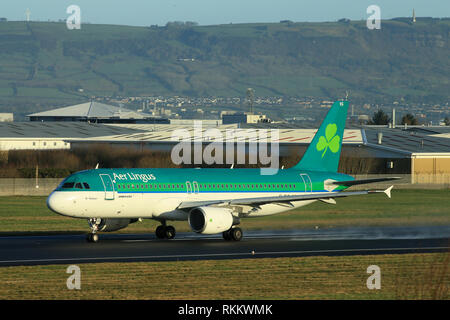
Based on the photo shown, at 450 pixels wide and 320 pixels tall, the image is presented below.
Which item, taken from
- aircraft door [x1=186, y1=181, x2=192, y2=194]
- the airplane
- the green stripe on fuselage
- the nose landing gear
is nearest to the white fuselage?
the airplane

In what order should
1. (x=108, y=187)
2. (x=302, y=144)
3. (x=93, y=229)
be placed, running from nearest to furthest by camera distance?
(x=108, y=187), (x=93, y=229), (x=302, y=144)

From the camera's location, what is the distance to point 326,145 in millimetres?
52812

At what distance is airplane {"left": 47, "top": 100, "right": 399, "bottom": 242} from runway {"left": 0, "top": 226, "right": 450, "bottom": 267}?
1.17m

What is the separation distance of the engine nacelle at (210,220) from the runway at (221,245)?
82cm

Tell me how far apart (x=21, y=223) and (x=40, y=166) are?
123 feet

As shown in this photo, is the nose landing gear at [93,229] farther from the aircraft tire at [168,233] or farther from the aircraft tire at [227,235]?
the aircraft tire at [227,235]

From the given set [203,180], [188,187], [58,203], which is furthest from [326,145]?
[58,203]

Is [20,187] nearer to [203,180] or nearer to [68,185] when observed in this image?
[203,180]

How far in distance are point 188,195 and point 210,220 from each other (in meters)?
3.09

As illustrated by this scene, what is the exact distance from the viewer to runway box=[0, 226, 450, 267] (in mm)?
37594

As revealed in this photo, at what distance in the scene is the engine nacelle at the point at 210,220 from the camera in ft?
142

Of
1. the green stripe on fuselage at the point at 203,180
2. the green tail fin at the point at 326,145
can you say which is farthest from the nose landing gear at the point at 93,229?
the green tail fin at the point at 326,145

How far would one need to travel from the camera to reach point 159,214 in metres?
45.0

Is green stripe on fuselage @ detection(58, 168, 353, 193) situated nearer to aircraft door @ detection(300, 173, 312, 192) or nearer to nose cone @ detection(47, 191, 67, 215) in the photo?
aircraft door @ detection(300, 173, 312, 192)
